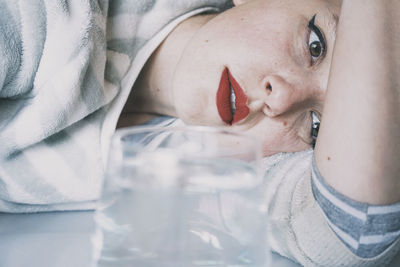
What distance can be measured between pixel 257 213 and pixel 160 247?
2.8 inches

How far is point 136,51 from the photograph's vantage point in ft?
2.53

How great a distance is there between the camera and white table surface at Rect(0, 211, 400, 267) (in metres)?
0.47

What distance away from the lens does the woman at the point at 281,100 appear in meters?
0.45

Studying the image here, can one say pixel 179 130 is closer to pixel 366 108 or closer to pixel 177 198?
pixel 177 198

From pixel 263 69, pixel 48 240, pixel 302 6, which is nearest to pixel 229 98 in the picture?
pixel 263 69

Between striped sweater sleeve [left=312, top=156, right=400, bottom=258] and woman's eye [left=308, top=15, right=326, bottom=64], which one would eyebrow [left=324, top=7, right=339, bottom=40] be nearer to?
woman's eye [left=308, top=15, right=326, bottom=64]

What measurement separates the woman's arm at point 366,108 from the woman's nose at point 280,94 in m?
0.11

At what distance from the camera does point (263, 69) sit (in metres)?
0.59

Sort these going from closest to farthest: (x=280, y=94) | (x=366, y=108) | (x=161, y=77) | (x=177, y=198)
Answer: (x=177, y=198) < (x=366, y=108) < (x=280, y=94) < (x=161, y=77)

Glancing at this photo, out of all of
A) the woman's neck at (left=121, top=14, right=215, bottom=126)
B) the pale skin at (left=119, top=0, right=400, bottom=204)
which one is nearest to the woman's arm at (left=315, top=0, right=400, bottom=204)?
the pale skin at (left=119, top=0, right=400, bottom=204)

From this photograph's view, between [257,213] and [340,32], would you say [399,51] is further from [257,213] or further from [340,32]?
[257,213]

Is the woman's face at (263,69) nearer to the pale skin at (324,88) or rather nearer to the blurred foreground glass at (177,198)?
the pale skin at (324,88)

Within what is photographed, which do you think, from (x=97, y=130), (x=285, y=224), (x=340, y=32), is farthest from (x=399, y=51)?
(x=97, y=130)

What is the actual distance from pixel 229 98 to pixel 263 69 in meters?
0.07
